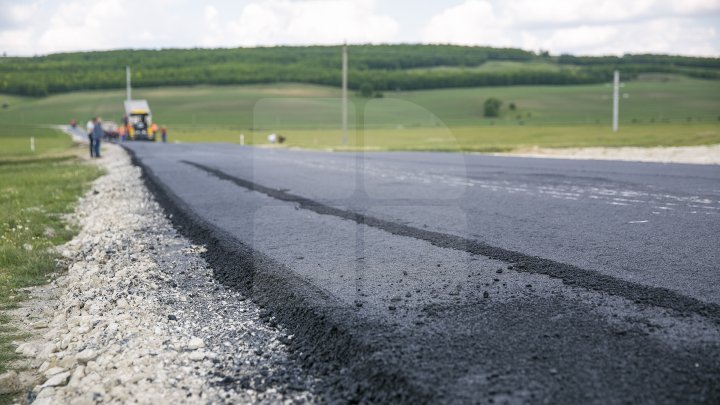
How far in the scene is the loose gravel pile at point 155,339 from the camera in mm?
4121

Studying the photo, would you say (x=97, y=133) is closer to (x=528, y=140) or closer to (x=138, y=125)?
(x=528, y=140)

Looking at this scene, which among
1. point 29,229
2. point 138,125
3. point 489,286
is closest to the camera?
point 489,286

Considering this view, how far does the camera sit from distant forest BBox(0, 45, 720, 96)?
141125 millimetres

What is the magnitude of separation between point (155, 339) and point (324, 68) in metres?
158

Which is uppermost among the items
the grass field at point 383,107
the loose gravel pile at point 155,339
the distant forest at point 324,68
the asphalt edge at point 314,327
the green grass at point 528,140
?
the distant forest at point 324,68

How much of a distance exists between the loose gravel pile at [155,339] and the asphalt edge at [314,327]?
0.41 ft

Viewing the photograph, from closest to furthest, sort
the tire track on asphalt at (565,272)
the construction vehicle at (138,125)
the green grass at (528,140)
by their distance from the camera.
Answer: the tire track on asphalt at (565,272)
the green grass at (528,140)
the construction vehicle at (138,125)

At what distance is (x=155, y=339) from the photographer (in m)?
5.02

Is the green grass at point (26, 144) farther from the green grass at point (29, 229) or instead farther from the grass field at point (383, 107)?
the grass field at point (383, 107)

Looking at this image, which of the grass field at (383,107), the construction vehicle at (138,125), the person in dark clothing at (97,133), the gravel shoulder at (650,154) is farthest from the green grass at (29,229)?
the grass field at (383,107)

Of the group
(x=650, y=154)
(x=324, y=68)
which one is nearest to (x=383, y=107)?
(x=324, y=68)

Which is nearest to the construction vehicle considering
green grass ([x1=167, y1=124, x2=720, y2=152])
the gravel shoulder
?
green grass ([x1=167, y1=124, x2=720, y2=152])

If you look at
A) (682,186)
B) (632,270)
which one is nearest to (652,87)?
(682,186)

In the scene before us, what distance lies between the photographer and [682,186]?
1262 centimetres
